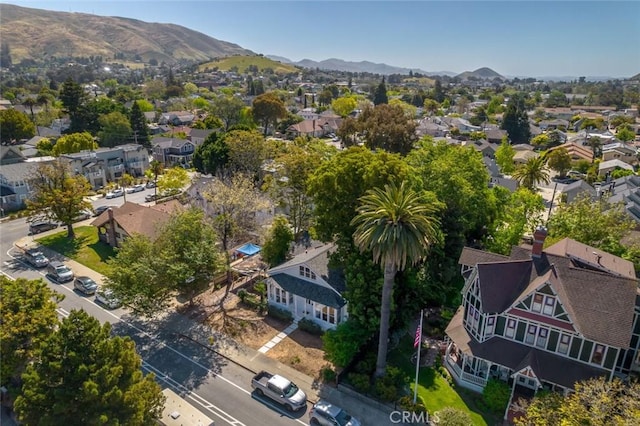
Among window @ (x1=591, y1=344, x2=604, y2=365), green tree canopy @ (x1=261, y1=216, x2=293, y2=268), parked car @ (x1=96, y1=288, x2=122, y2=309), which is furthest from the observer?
green tree canopy @ (x1=261, y1=216, x2=293, y2=268)

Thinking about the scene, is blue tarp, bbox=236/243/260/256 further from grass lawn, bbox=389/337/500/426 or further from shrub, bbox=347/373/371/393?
shrub, bbox=347/373/371/393

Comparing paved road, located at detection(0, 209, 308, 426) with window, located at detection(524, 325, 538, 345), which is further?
window, located at detection(524, 325, 538, 345)

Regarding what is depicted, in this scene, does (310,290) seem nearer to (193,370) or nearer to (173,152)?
(193,370)

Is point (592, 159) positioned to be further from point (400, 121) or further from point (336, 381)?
point (336, 381)

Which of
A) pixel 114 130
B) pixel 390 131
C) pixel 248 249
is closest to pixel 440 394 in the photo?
pixel 248 249

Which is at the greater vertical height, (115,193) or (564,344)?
(564,344)

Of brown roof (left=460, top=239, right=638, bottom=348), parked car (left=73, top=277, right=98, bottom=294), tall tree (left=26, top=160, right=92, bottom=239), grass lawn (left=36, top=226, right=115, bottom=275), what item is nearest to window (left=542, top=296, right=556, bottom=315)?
brown roof (left=460, top=239, right=638, bottom=348)
